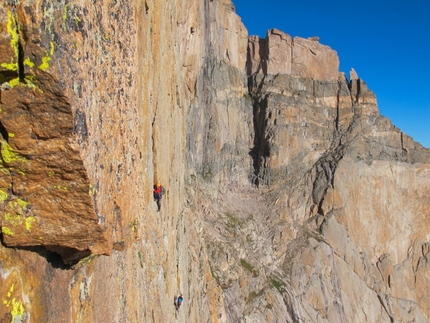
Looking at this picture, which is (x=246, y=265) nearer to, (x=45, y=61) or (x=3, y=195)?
(x=3, y=195)

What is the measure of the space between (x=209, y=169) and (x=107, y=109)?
4118 cm

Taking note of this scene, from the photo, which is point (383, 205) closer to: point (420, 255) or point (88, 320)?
point (420, 255)

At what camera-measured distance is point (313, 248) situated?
138ft

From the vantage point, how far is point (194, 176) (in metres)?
36.1

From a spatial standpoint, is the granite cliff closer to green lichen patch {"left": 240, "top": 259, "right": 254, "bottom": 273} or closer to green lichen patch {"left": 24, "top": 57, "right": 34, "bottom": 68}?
green lichen patch {"left": 24, "top": 57, "right": 34, "bottom": 68}

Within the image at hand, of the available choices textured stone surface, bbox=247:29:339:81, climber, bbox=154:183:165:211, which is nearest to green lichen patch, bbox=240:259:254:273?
climber, bbox=154:183:165:211

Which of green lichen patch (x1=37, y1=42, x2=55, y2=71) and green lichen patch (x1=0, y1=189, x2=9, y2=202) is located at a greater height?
green lichen patch (x1=37, y1=42, x2=55, y2=71)

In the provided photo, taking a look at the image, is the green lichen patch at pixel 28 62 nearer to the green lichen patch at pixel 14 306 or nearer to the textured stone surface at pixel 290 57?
the green lichen patch at pixel 14 306

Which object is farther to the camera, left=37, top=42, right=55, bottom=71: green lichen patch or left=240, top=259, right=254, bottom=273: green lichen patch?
left=240, top=259, right=254, bottom=273: green lichen patch

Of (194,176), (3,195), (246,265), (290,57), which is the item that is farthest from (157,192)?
(290,57)

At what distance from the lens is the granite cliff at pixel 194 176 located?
326cm

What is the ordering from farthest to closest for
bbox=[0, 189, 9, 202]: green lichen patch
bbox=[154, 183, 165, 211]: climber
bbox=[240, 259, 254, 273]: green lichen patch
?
bbox=[240, 259, 254, 273]: green lichen patch, bbox=[154, 183, 165, 211]: climber, bbox=[0, 189, 9, 202]: green lichen patch

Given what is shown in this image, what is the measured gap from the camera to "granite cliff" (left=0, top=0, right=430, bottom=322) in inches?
128

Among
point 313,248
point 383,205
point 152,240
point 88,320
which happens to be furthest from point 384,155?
point 88,320
